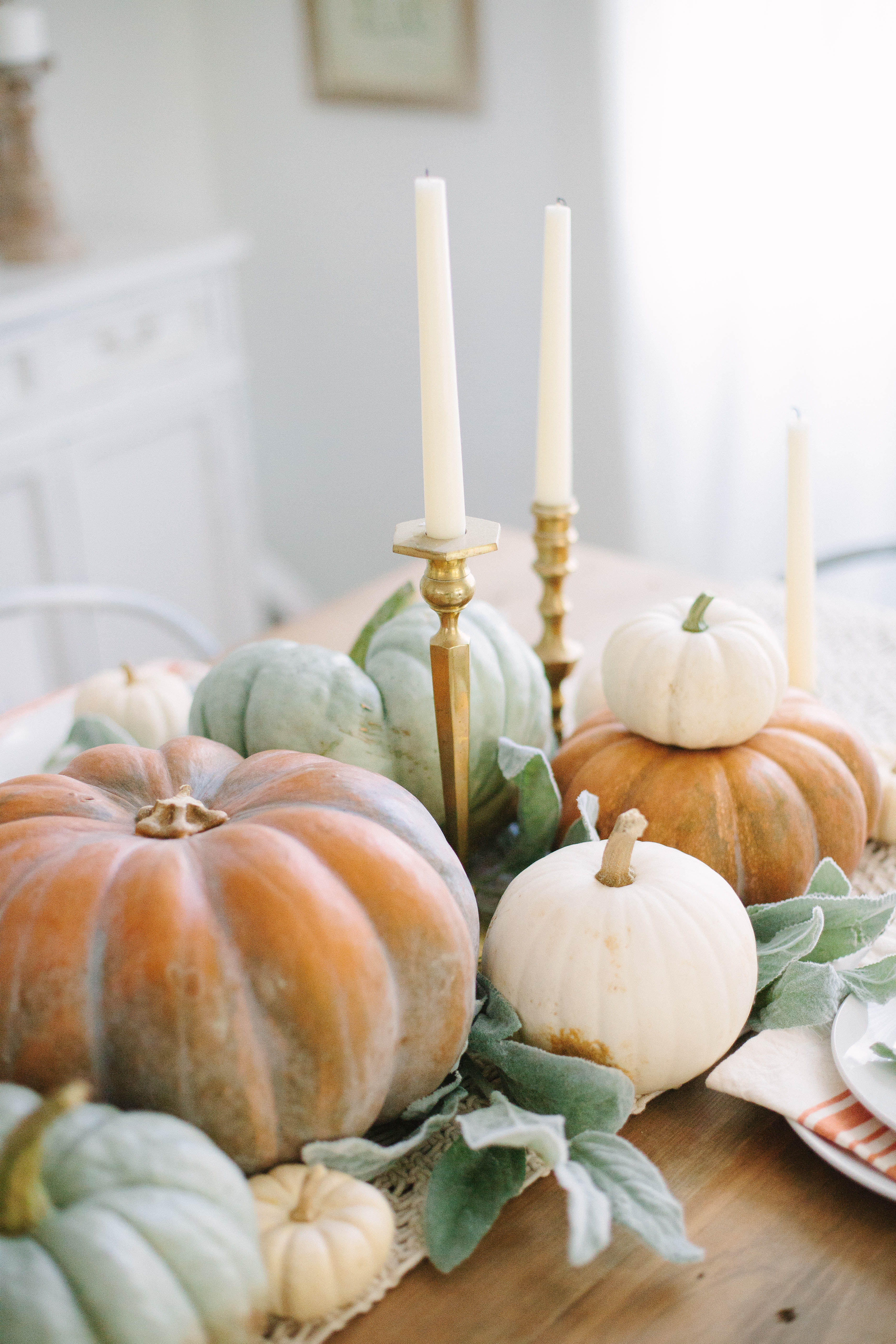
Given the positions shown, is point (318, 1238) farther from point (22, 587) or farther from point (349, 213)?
point (349, 213)

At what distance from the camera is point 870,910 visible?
0.71 m

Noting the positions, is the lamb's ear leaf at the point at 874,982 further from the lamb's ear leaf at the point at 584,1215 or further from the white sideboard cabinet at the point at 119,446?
the white sideboard cabinet at the point at 119,446

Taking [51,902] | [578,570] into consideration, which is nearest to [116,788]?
[51,902]

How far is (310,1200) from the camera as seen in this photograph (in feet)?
1.75

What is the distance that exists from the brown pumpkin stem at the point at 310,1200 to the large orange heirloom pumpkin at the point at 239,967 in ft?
0.07

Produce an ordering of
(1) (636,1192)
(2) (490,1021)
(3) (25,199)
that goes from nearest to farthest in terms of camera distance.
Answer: (1) (636,1192), (2) (490,1021), (3) (25,199)

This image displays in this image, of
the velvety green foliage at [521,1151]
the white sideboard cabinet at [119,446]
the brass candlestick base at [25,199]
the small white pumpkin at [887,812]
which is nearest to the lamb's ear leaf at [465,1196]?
the velvety green foliage at [521,1151]

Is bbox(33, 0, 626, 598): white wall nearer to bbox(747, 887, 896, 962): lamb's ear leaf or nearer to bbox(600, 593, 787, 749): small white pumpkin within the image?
bbox(600, 593, 787, 749): small white pumpkin

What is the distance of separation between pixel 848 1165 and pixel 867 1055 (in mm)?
66

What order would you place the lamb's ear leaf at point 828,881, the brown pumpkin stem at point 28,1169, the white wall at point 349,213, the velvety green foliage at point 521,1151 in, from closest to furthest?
the brown pumpkin stem at point 28,1169, the velvety green foliage at point 521,1151, the lamb's ear leaf at point 828,881, the white wall at point 349,213

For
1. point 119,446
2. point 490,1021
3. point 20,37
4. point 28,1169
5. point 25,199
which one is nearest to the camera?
point 28,1169

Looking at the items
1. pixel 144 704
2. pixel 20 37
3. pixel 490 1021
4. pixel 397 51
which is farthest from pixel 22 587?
pixel 490 1021

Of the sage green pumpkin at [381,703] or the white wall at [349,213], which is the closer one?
the sage green pumpkin at [381,703]

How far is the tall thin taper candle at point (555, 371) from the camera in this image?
31.0 inches
